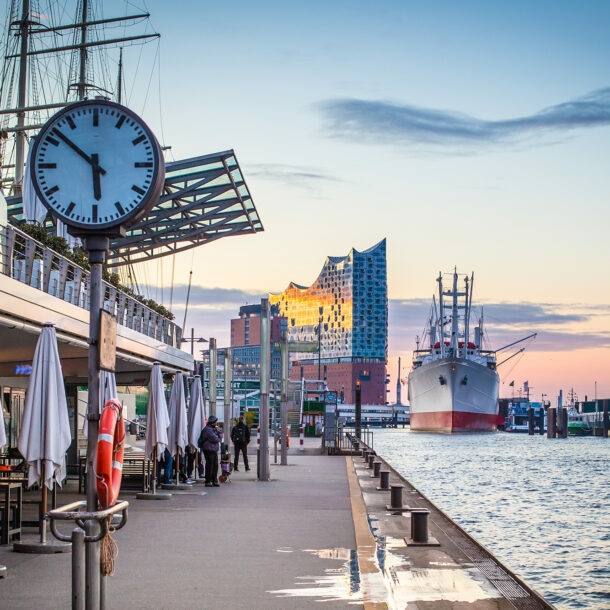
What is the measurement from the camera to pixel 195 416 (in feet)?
86.4

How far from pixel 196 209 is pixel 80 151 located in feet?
83.3

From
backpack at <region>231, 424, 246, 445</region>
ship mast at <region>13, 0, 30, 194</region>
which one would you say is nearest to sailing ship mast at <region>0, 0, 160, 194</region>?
ship mast at <region>13, 0, 30, 194</region>

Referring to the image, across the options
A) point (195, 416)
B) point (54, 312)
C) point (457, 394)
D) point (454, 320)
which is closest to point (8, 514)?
point (54, 312)

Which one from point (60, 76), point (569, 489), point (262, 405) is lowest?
point (569, 489)

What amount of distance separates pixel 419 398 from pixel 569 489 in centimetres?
9455

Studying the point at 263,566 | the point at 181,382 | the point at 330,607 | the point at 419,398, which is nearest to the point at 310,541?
the point at 263,566

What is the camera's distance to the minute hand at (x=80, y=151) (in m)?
7.09

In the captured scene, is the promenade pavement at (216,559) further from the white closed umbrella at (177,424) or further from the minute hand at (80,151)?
the minute hand at (80,151)

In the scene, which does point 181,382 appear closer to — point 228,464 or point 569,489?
point 228,464

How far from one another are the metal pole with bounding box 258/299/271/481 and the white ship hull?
9631 centimetres

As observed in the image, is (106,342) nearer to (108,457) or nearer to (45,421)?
(108,457)

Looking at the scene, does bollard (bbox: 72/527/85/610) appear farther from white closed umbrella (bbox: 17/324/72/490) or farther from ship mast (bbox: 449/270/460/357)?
ship mast (bbox: 449/270/460/357)

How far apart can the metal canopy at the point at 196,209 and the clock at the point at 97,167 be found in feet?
70.0

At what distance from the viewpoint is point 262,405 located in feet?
95.8
